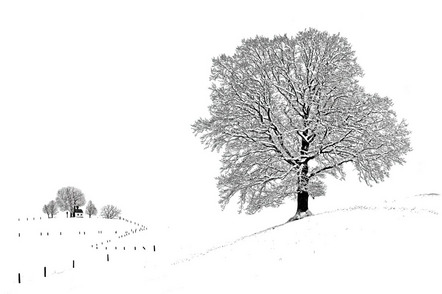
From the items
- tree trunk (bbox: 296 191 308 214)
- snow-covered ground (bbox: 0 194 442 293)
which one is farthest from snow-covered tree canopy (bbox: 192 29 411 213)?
snow-covered ground (bbox: 0 194 442 293)

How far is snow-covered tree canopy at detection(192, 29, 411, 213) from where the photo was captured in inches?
1057

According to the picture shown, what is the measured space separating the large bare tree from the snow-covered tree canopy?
10183cm

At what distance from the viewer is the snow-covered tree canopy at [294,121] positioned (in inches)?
1057

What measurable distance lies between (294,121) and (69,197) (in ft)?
344

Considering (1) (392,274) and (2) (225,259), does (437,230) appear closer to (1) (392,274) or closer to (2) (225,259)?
(1) (392,274)

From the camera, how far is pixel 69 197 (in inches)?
4754

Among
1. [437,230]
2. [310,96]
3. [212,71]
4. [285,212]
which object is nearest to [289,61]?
[310,96]

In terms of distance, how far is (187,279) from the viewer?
52.7 ft

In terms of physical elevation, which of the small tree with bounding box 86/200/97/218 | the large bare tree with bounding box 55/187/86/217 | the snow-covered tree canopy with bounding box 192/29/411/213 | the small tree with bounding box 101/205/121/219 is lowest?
the small tree with bounding box 101/205/121/219

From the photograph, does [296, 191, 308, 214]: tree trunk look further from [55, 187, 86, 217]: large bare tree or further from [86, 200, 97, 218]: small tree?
[86, 200, 97, 218]: small tree

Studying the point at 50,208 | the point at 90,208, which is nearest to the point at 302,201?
the point at 50,208

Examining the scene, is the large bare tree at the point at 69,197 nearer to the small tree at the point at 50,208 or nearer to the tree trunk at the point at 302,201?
the small tree at the point at 50,208

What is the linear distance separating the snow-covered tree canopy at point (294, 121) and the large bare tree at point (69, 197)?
10183cm

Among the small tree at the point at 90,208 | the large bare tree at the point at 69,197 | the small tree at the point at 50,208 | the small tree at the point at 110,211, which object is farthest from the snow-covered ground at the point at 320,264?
the small tree at the point at 110,211
